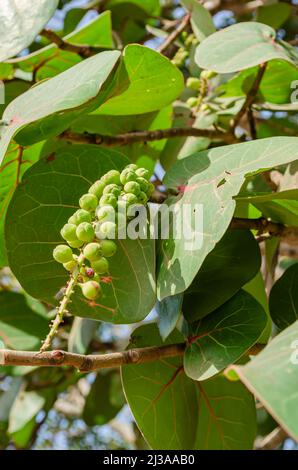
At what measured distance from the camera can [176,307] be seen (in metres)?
0.77

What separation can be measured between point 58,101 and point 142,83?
17cm

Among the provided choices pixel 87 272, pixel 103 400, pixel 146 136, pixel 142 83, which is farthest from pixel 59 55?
pixel 103 400

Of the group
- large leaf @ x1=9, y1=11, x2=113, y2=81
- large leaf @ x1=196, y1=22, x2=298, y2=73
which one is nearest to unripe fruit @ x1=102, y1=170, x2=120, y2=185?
large leaf @ x1=196, y1=22, x2=298, y2=73

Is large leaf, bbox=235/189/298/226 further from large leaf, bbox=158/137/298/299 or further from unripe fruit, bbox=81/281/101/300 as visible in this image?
unripe fruit, bbox=81/281/101/300

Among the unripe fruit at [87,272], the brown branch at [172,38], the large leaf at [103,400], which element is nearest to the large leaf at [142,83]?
the unripe fruit at [87,272]

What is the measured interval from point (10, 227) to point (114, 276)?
130mm

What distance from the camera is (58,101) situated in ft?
2.25

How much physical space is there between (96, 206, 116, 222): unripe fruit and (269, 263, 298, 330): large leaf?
31cm

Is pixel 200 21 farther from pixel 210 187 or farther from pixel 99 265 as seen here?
pixel 99 265

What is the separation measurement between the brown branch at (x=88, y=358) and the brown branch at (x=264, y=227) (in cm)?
14

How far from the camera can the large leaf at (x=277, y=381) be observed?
438 millimetres

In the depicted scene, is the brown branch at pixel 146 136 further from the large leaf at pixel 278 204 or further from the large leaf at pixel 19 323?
the large leaf at pixel 19 323

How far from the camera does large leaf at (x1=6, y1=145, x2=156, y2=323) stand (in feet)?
2.59
